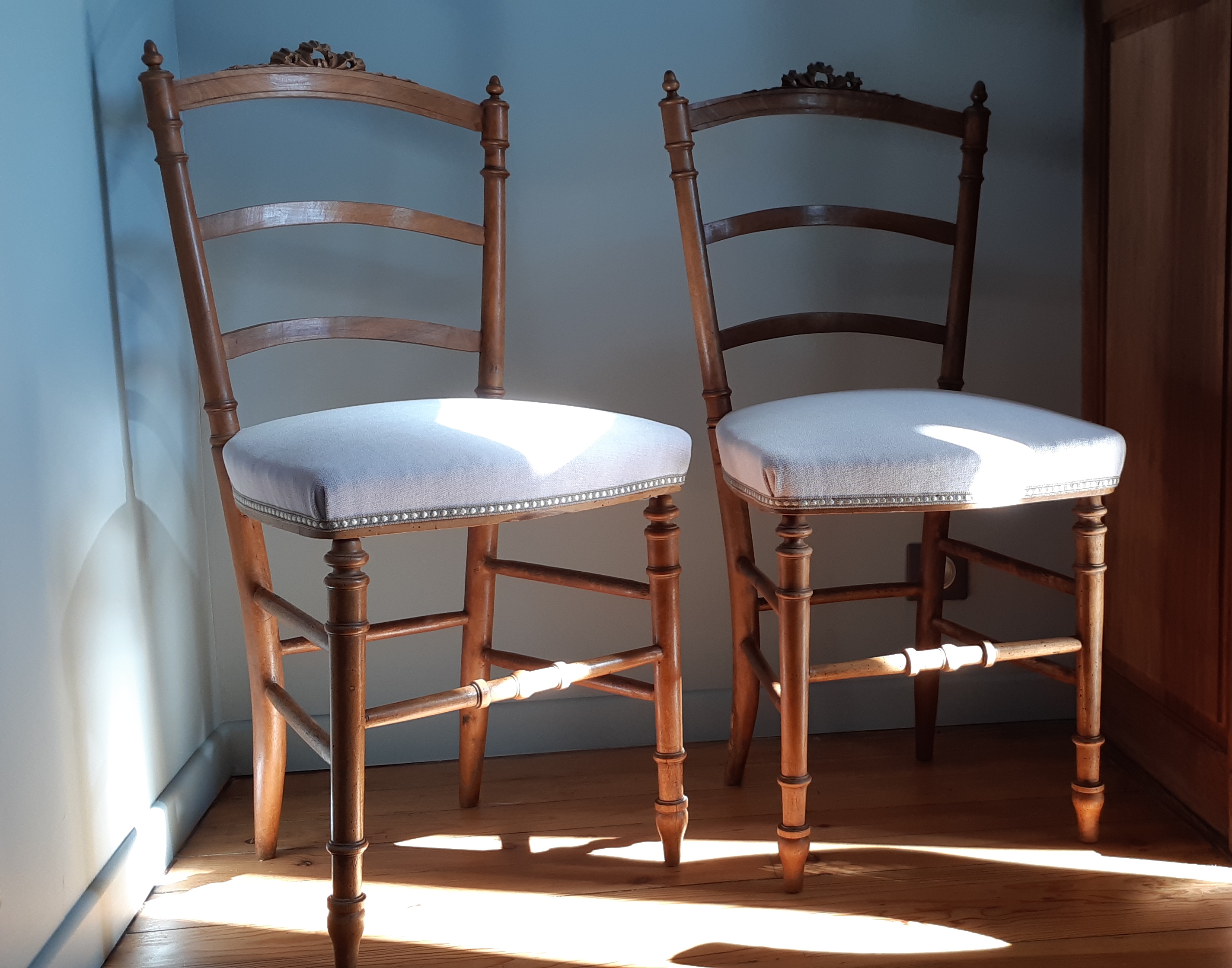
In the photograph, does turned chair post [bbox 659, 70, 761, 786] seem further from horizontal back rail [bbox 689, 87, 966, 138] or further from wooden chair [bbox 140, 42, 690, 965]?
wooden chair [bbox 140, 42, 690, 965]

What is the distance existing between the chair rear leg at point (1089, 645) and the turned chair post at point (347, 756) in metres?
0.82

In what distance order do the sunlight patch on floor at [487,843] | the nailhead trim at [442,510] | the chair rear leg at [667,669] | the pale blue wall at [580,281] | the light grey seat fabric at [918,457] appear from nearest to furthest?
the nailhead trim at [442,510] < the light grey seat fabric at [918,457] < the chair rear leg at [667,669] < the sunlight patch on floor at [487,843] < the pale blue wall at [580,281]

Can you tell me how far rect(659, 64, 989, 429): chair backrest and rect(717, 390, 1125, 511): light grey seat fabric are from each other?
0.80ft

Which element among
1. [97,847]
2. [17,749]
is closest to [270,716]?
[97,847]

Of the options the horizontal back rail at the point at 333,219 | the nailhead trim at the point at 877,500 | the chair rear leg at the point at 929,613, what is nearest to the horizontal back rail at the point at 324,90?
the horizontal back rail at the point at 333,219

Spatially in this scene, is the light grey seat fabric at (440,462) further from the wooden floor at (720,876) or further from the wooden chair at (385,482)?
the wooden floor at (720,876)

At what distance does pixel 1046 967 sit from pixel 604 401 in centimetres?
95

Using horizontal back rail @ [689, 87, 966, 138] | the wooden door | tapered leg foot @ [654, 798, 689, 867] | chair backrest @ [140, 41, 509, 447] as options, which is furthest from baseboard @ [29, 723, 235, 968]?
the wooden door

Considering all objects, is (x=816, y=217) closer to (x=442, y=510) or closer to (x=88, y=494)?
(x=442, y=510)

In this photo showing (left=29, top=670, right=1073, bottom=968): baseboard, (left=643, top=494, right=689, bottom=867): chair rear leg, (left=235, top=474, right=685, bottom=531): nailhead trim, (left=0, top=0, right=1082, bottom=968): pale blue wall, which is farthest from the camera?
(left=29, top=670, right=1073, bottom=968): baseboard

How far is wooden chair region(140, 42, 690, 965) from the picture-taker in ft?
3.34

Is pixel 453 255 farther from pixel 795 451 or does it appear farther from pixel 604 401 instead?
pixel 795 451

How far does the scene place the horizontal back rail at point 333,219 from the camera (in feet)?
4.31

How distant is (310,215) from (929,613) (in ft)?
3.28
